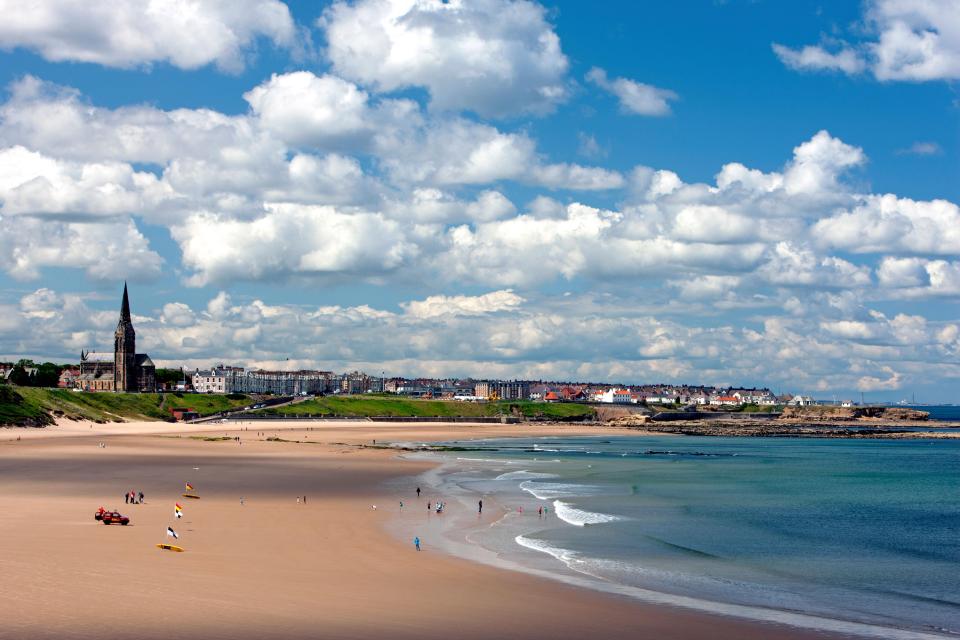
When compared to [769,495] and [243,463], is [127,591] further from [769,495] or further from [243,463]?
[243,463]

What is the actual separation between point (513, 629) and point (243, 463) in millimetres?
57961

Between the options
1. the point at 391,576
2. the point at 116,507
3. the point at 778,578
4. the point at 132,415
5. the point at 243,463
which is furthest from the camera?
the point at 132,415

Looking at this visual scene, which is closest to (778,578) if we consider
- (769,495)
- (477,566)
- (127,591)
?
(477,566)

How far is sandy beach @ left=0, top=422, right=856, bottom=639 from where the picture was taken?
937 inches

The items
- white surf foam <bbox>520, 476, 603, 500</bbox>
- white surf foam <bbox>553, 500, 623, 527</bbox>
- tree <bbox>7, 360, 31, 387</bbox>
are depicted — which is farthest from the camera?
tree <bbox>7, 360, 31, 387</bbox>

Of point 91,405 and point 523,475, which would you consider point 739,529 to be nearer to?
point 523,475

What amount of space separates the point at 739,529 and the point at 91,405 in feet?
413

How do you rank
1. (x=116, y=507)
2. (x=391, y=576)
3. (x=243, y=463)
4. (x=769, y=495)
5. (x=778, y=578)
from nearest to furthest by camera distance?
(x=391, y=576)
(x=778, y=578)
(x=116, y=507)
(x=769, y=495)
(x=243, y=463)

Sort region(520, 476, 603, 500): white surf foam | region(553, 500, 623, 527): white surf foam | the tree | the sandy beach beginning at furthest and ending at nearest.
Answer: the tree < region(520, 476, 603, 500): white surf foam < region(553, 500, 623, 527): white surf foam < the sandy beach

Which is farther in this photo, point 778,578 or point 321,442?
point 321,442

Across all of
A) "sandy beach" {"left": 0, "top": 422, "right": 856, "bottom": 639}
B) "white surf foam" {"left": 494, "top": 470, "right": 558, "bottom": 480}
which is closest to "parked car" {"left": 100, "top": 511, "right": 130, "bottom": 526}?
"sandy beach" {"left": 0, "top": 422, "right": 856, "bottom": 639}

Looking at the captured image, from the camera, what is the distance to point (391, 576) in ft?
103

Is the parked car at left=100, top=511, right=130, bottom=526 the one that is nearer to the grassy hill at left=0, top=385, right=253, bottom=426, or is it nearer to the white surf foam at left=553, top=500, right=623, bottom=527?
the white surf foam at left=553, top=500, right=623, bottom=527

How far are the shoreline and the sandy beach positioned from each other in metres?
0.07
